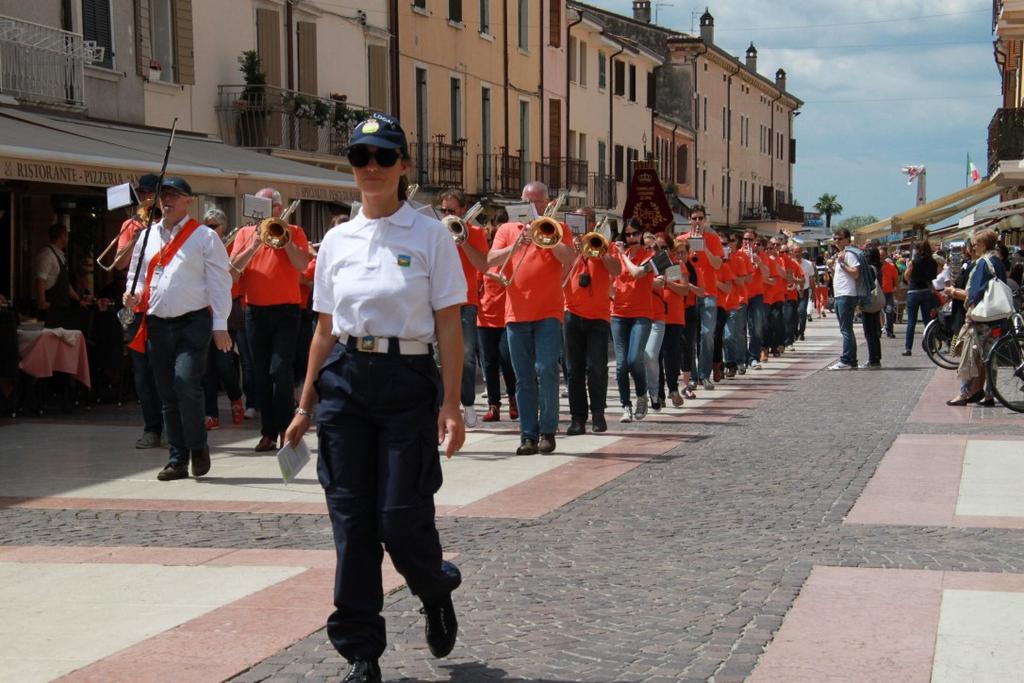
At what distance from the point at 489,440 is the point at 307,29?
1770 centimetres

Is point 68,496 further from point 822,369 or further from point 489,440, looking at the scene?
point 822,369

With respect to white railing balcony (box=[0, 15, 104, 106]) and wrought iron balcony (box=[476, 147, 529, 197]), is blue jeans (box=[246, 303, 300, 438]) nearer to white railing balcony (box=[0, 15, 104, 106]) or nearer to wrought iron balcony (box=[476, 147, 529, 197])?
white railing balcony (box=[0, 15, 104, 106])

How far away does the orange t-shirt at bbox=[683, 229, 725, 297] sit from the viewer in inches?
665

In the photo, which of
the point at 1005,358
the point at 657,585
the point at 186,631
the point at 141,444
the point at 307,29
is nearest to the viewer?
the point at 186,631

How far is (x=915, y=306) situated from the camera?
24.9 meters

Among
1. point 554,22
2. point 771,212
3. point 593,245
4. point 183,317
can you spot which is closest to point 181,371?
point 183,317

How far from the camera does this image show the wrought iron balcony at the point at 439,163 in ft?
112

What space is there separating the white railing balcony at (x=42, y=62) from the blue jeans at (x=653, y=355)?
27.2ft

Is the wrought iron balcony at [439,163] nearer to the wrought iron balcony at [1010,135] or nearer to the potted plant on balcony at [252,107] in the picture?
the potted plant on balcony at [252,107]

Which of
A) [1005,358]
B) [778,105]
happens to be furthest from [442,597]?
[778,105]

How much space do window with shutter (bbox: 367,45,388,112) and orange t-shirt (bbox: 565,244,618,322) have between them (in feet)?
64.1

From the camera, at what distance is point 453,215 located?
38.7 ft

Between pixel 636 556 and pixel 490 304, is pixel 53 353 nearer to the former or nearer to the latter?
pixel 490 304

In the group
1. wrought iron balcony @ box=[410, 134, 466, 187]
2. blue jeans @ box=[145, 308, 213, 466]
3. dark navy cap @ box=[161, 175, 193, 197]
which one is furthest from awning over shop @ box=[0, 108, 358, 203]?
wrought iron balcony @ box=[410, 134, 466, 187]
